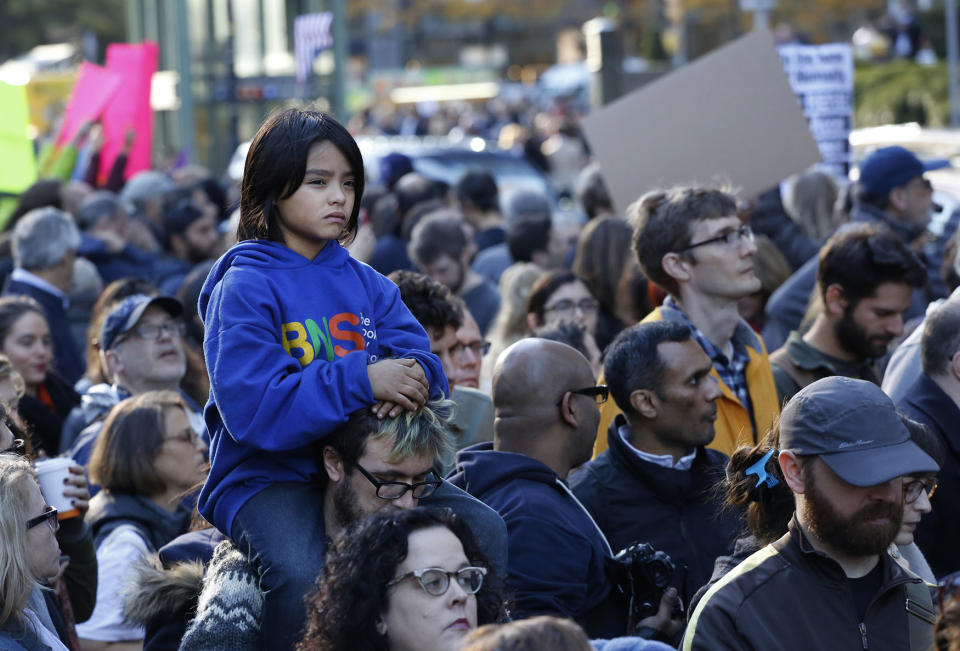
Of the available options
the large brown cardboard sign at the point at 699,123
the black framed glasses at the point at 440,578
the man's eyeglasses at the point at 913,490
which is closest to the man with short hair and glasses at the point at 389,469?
the black framed glasses at the point at 440,578

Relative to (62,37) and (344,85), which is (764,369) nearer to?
(344,85)

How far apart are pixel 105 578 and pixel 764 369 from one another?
264 cm

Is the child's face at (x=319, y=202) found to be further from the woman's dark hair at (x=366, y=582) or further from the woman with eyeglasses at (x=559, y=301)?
the woman with eyeglasses at (x=559, y=301)

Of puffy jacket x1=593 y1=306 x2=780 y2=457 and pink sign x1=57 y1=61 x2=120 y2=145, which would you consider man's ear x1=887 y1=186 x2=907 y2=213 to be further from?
pink sign x1=57 y1=61 x2=120 y2=145

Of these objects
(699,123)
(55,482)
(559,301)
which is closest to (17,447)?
(55,482)

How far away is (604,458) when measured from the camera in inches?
191

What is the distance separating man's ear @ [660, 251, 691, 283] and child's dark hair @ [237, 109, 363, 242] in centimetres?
220

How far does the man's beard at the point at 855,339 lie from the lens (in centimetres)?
593

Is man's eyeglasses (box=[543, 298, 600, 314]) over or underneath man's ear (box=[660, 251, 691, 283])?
underneath

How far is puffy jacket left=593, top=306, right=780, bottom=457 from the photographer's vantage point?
5.30 meters

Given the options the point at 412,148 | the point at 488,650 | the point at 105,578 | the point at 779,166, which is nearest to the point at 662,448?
the point at 105,578

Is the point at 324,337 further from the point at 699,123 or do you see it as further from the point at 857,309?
the point at 699,123

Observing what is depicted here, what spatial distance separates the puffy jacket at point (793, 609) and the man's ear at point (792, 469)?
0.10m

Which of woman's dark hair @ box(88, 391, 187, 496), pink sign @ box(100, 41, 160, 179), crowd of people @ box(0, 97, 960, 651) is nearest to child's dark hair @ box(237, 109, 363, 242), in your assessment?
crowd of people @ box(0, 97, 960, 651)
